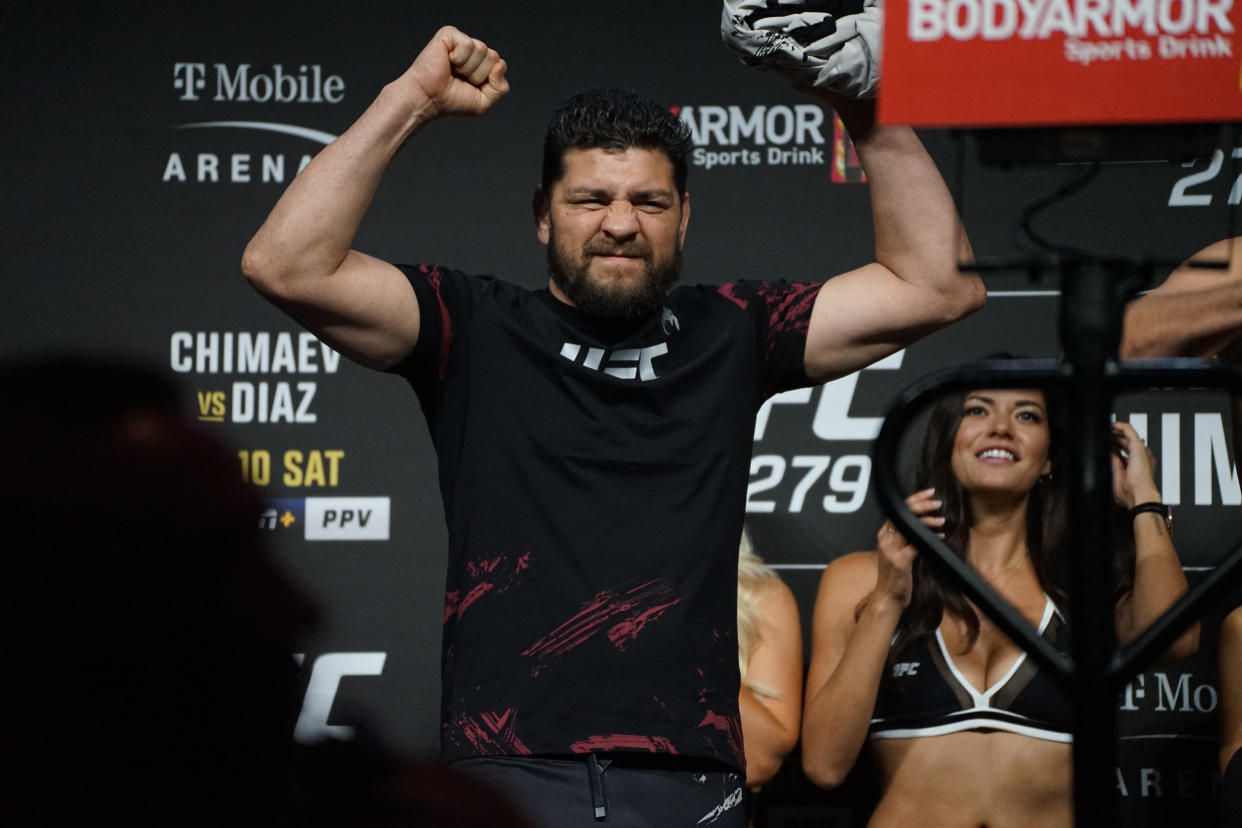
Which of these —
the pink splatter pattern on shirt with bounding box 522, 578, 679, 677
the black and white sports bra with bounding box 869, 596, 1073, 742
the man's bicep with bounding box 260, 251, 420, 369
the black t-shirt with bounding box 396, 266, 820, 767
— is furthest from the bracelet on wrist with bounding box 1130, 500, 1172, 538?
the man's bicep with bounding box 260, 251, 420, 369

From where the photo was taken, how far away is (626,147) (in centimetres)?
213

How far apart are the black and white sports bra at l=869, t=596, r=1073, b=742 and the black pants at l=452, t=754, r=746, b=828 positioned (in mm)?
909

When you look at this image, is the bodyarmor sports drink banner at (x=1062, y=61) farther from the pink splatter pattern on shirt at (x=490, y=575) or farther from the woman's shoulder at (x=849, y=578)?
the woman's shoulder at (x=849, y=578)

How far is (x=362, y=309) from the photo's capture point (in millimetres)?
1964

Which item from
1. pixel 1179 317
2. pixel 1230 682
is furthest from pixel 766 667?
pixel 1179 317

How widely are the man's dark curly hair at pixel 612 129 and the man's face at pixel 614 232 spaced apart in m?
0.01

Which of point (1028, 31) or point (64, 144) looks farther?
point (64, 144)

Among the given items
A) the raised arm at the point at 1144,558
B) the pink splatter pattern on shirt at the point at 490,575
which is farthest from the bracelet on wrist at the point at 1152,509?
the pink splatter pattern on shirt at the point at 490,575

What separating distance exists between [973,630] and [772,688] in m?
0.42

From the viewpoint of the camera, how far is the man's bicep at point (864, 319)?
2059mm

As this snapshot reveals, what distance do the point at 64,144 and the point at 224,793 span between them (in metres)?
3.07

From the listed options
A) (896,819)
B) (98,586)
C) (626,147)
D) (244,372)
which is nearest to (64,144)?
(244,372)

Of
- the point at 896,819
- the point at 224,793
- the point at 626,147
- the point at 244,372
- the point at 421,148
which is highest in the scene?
the point at 421,148

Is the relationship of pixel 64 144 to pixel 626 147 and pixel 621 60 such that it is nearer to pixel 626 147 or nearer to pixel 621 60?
pixel 621 60
